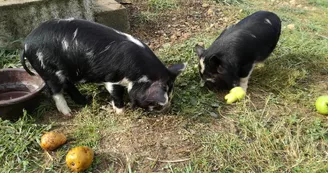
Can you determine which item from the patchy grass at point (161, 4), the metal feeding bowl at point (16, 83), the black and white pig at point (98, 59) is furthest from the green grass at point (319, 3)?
the metal feeding bowl at point (16, 83)

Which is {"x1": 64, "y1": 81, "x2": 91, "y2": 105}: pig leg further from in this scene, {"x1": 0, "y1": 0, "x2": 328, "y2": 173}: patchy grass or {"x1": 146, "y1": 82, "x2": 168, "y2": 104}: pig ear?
{"x1": 146, "y1": 82, "x2": 168, "y2": 104}: pig ear

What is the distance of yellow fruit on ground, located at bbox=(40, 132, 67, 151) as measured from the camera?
3.43 m

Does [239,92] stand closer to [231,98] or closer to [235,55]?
[231,98]

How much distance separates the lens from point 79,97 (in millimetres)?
4277

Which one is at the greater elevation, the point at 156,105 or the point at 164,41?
the point at 156,105

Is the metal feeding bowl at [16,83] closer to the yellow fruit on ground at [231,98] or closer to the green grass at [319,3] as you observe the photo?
the yellow fruit on ground at [231,98]

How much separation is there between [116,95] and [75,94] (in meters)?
0.59

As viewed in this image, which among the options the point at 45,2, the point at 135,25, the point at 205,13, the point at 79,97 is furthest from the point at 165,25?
the point at 79,97

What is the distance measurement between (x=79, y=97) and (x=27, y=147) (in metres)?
0.95

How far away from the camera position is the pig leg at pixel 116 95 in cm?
398

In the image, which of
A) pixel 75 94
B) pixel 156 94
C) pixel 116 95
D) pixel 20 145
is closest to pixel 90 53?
pixel 116 95

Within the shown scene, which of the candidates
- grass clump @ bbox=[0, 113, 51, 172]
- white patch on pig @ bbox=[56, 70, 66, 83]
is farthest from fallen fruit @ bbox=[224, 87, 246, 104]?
grass clump @ bbox=[0, 113, 51, 172]

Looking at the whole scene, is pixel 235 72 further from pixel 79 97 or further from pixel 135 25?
pixel 135 25

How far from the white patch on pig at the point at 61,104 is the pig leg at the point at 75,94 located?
140 mm
